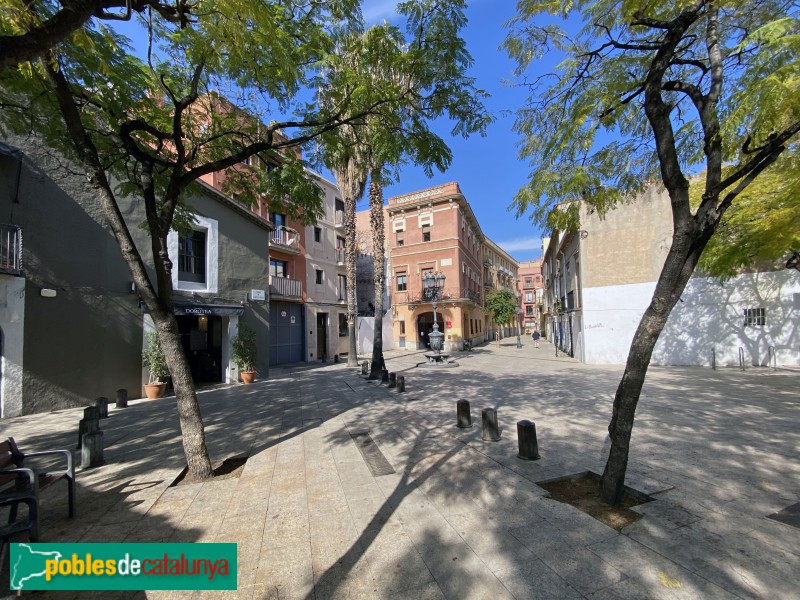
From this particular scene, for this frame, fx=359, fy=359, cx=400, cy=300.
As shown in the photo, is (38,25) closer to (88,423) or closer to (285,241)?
(88,423)

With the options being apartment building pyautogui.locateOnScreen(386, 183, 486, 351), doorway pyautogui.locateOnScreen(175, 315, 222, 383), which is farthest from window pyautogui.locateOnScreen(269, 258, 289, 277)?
apartment building pyautogui.locateOnScreen(386, 183, 486, 351)

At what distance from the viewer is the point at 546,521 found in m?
3.24

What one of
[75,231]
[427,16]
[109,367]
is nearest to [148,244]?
[75,231]

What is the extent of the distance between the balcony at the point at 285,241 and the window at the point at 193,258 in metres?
5.88

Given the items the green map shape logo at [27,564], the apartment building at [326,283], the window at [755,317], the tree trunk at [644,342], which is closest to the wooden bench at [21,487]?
Result: the green map shape logo at [27,564]

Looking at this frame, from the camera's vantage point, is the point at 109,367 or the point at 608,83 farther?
the point at 109,367

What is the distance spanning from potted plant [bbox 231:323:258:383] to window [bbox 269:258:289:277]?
645 centimetres

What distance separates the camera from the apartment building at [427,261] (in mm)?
28438

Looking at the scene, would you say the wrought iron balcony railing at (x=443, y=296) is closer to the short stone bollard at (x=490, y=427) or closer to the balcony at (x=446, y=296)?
the balcony at (x=446, y=296)

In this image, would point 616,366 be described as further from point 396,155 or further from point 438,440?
point 396,155

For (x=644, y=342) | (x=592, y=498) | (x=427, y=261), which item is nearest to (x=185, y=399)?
(x=592, y=498)

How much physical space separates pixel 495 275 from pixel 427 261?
66.7 ft

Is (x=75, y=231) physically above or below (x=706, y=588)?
above

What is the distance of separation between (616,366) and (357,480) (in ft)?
51.6
